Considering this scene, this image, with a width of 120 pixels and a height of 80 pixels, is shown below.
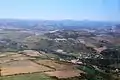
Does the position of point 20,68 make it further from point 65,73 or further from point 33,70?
point 65,73

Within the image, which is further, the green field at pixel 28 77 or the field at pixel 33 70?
the field at pixel 33 70

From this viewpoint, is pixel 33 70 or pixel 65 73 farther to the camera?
pixel 33 70

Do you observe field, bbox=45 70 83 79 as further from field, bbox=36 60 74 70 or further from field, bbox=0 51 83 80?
field, bbox=36 60 74 70

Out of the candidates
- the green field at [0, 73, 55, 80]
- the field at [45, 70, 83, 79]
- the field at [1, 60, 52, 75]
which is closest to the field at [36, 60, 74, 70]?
the field at [1, 60, 52, 75]

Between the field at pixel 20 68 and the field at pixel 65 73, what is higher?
the field at pixel 20 68

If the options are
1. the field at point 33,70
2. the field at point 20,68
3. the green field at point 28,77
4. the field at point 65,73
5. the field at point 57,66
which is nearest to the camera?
the green field at point 28,77

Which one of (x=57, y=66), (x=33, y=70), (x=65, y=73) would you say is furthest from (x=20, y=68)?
(x=65, y=73)

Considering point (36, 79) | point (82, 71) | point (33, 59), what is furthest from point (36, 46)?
point (36, 79)

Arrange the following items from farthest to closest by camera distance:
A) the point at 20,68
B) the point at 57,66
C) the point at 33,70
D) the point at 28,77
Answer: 1. the point at 57,66
2. the point at 20,68
3. the point at 33,70
4. the point at 28,77

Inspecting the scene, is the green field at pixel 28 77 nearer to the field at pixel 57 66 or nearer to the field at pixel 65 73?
the field at pixel 65 73

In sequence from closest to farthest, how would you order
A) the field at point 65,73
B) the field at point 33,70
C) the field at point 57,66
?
the field at point 33,70, the field at point 65,73, the field at point 57,66

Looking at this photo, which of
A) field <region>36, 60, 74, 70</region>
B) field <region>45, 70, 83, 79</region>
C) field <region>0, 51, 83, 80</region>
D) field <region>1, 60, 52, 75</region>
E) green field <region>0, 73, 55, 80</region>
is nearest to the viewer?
green field <region>0, 73, 55, 80</region>

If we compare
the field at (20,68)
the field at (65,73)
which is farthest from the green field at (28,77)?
the field at (20,68)
